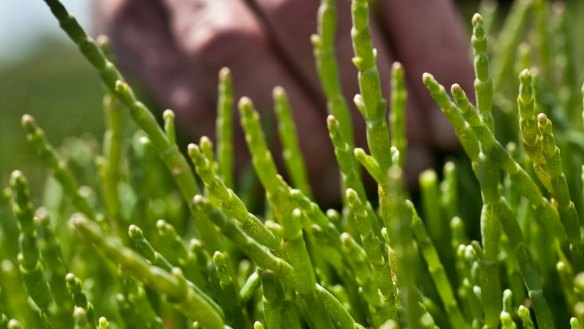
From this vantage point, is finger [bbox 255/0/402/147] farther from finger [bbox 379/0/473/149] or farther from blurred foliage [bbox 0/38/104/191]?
blurred foliage [bbox 0/38/104/191]

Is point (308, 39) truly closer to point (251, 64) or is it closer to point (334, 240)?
point (251, 64)

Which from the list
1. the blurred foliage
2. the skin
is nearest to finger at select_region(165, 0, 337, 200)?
the skin

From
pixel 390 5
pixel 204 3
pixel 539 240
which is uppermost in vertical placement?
pixel 204 3

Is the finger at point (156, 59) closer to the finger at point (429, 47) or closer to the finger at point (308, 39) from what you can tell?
the finger at point (308, 39)

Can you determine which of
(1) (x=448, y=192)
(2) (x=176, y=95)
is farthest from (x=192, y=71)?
(1) (x=448, y=192)

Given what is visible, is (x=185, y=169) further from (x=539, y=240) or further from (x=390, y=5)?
(x=390, y=5)

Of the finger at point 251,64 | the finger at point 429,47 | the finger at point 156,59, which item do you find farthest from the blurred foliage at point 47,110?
the finger at point 429,47

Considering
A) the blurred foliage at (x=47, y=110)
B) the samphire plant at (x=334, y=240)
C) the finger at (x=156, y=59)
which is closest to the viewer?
the samphire plant at (x=334, y=240)

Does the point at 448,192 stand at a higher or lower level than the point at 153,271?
lower
